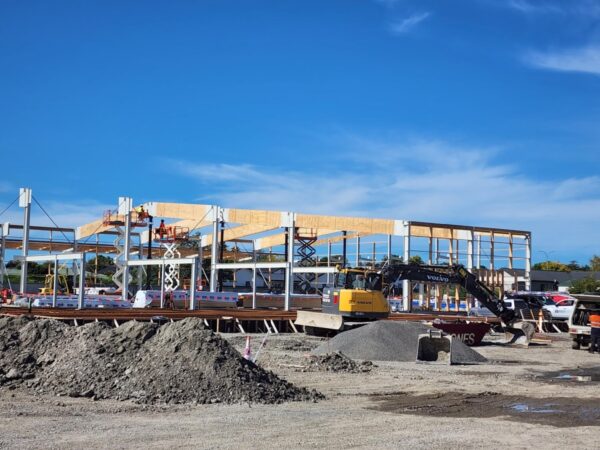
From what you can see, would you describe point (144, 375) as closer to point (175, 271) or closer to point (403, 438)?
point (403, 438)

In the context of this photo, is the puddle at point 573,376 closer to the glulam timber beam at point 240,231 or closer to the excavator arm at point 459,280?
the excavator arm at point 459,280

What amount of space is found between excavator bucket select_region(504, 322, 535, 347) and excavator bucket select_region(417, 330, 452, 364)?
7820mm

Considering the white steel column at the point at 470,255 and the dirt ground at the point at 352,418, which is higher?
the white steel column at the point at 470,255

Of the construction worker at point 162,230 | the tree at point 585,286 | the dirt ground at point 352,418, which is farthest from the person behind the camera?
the tree at point 585,286

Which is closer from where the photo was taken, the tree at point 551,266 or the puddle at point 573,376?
the puddle at point 573,376

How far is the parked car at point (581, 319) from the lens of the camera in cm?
2588

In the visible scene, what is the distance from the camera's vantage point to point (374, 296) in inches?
1035

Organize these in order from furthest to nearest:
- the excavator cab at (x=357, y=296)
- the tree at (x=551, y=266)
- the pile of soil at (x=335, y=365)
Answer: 1. the tree at (x=551, y=266)
2. the excavator cab at (x=357, y=296)
3. the pile of soil at (x=335, y=365)

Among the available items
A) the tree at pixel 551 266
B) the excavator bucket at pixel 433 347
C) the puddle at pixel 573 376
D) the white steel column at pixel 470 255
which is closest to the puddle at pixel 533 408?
the puddle at pixel 573 376

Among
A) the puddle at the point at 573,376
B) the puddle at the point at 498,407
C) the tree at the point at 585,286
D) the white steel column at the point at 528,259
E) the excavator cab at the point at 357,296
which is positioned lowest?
the puddle at the point at 573,376

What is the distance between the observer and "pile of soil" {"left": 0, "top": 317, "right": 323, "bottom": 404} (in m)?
12.9

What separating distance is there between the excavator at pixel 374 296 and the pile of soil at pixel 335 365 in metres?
6.81

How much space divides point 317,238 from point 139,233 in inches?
502

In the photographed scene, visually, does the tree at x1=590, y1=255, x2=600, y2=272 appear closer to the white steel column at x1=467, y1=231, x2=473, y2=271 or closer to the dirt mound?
the white steel column at x1=467, y1=231, x2=473, y2=271
